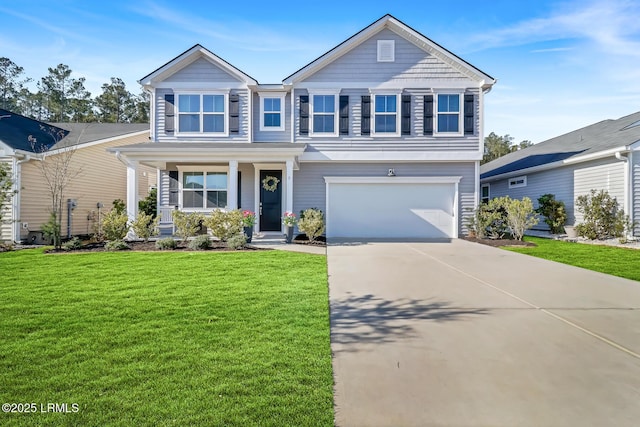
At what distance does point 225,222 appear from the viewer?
10.3m

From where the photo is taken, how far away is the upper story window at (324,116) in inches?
509

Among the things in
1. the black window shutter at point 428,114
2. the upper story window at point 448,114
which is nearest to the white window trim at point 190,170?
the black window shutter at point 428,114

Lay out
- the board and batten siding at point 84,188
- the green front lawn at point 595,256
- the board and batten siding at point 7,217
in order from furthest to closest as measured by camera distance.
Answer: the board and batten siding at point 84,188
the board and batten siding at point 7,217
the green front lawn at point 595,256

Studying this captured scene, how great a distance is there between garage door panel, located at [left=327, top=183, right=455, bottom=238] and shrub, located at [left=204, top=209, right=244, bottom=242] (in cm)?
399

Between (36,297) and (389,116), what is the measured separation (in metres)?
11.4

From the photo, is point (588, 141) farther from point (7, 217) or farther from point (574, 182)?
point (7, 217)

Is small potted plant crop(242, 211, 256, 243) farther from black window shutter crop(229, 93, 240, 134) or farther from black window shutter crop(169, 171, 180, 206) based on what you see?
black window shutter crop(229, 93, 240, 134)

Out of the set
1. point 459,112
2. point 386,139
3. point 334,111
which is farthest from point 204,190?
point 459,112

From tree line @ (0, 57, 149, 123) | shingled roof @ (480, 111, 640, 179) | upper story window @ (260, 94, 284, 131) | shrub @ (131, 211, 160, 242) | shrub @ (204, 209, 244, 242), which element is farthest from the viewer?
tree line @ (0, 57, 149, 123)

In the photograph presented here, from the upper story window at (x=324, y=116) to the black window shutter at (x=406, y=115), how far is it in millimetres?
2517

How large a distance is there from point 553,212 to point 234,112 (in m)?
13.1

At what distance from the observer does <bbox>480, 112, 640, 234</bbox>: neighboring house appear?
11.3 meters

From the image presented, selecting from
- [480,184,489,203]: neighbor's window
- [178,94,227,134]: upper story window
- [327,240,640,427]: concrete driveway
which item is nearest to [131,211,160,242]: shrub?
[178,94,227,134]: upper story window

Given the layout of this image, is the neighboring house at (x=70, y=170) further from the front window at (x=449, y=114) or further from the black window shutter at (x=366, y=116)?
the front window at (x=449, y=114)
